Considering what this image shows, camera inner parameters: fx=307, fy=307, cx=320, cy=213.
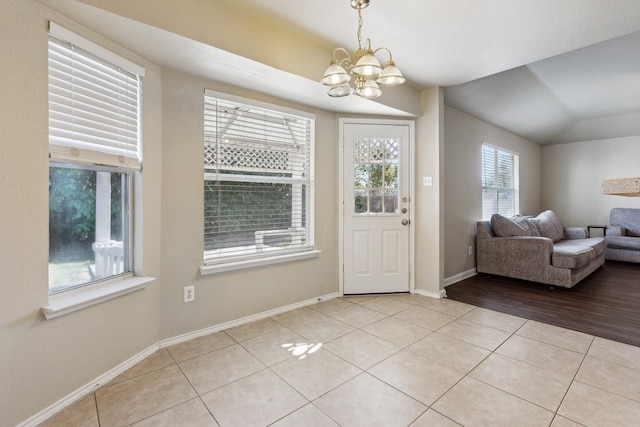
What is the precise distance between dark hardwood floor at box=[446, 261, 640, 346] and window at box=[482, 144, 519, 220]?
131 centimetres

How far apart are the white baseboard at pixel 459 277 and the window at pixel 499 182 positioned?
0.93 m

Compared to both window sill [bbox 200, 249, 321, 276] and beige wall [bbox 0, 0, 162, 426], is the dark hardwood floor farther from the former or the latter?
beige wall [bbox 0, 0, 162, 426]

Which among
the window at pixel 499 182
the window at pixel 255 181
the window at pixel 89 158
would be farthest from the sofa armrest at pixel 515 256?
the window at pixel 89 158

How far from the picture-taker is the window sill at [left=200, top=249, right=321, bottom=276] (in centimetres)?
254

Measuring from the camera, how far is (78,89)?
5.85 ft

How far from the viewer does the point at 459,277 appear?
426 centimetres

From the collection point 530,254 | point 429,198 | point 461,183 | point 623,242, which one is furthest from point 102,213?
point 623,242

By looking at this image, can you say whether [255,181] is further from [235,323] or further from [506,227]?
[506,227]

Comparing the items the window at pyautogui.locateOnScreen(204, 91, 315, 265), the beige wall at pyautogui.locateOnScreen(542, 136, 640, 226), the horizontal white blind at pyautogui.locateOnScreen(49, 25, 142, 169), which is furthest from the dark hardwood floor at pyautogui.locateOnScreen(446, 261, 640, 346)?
the horizontal white blind at pyautogui.locateOnScreen(49, 25, 142, 169)

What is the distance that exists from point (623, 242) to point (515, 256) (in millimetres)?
2748

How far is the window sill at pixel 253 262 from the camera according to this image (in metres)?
2.54

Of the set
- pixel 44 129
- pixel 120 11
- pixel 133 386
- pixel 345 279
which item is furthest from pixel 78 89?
pixel 345 279

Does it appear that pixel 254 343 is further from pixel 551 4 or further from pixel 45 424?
pixel 551 4

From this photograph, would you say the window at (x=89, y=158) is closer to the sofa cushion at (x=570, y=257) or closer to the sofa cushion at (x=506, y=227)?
the sofa cushion at (x=506, y=227)
